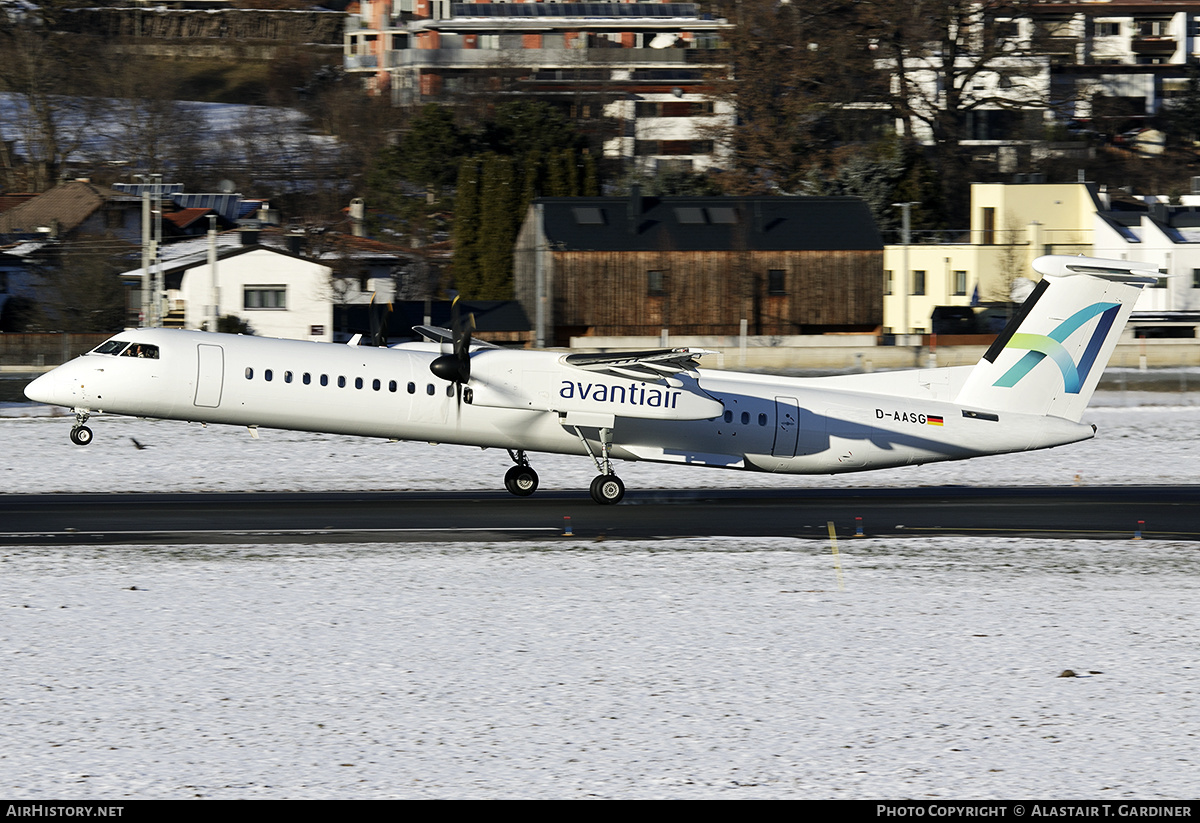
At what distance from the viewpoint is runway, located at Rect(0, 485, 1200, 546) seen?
22.0 m

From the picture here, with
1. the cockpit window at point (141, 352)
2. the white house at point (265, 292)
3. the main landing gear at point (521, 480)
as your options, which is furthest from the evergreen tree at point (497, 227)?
the cockpit window at point (141, 352)

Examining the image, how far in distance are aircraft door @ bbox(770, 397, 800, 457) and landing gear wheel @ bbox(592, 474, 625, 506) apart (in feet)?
10.0

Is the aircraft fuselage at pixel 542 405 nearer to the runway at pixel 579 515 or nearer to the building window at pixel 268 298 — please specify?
the runway at pixel 579 515

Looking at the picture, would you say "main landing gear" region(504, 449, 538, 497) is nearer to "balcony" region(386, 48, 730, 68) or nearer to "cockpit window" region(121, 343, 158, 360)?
"cockpit window" region(121, 343, 158, 360)

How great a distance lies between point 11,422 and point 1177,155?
105660 mm

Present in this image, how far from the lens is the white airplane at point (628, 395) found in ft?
77.7

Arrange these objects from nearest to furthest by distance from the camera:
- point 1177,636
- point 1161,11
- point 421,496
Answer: point 1177,636
point 421,496
point 1161,11

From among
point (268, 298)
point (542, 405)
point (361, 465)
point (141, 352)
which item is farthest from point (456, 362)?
point (268, 298)

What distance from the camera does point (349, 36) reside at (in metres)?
161

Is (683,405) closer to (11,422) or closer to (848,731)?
(848,731)

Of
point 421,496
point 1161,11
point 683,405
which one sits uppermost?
point 1161,11

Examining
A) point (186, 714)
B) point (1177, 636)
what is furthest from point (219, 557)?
point (1177, 636)

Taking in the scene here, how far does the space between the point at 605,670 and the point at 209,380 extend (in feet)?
39.9

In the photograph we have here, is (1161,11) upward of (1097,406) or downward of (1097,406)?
upward
